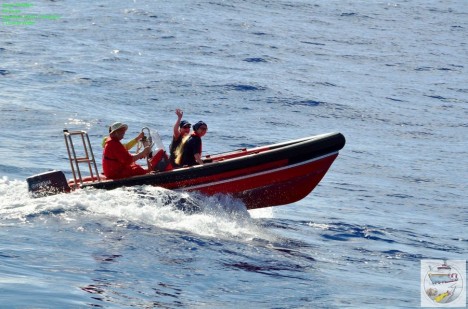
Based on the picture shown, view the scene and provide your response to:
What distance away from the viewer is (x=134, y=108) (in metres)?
24.0

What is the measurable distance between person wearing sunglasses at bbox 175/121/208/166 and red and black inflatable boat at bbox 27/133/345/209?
0.87 ft

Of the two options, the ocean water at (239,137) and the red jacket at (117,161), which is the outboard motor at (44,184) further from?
the red jacket at (117,161)

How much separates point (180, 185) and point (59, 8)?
2641 cm

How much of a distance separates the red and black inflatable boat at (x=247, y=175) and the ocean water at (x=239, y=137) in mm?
223

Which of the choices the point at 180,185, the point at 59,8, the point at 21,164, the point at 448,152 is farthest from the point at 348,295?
the point at 59,8

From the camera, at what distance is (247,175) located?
13805 millimetres

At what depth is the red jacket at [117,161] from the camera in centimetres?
1384

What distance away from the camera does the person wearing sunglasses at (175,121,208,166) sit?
552 inches

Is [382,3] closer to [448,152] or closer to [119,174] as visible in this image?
[448,152]

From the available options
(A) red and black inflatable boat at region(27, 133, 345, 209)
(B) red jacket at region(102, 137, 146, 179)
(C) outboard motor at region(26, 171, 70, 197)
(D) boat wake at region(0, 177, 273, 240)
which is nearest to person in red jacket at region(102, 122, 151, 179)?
(B) red jacket at region(102, 137, 146, 179)

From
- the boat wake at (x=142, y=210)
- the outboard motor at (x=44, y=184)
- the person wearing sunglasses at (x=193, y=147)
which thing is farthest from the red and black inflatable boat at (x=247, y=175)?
the person wearing sunglasses at (x=193, y=147)

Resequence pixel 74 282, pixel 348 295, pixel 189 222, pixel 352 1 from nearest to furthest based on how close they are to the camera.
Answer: pixel 74 282 < pixel 348 295 < pixel 189 222 < pixel 352 1

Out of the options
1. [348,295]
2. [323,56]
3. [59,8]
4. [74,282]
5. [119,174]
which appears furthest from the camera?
[59,8]

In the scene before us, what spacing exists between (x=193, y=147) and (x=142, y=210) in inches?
59.4
